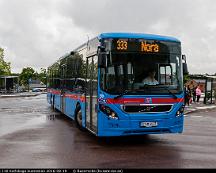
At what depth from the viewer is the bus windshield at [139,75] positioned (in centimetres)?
1034

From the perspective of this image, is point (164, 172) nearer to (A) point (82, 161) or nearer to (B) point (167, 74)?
(A) point (82, 161)

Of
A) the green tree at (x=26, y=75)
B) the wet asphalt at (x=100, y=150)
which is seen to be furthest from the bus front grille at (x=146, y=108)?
the green tree at (x=26, y=75)

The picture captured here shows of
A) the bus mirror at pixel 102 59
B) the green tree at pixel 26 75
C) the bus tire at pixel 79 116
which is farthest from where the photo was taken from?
the green tree at pixel 26 75

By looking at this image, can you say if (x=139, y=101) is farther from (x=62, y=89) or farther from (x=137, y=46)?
(x=62, y=89)

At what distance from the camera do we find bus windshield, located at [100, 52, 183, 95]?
10.3 m

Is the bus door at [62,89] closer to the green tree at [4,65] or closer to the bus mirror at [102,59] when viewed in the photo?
the bus mirror at [102,59]

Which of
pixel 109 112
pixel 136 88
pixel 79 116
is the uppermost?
pixel 136 88

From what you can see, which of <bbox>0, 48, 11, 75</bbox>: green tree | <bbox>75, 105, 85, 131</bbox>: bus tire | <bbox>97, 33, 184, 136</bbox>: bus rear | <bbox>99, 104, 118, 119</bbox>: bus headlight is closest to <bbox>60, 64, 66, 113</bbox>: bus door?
<bbox>75, 105, 85, 131</bbox>: bus tire

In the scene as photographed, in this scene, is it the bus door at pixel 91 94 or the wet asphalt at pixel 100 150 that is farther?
the bus door at pixel 91 94

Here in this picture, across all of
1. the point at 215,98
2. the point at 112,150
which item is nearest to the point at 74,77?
the point at 112,150

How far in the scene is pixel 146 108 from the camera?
10438 mm

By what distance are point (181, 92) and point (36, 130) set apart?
19.6 feet

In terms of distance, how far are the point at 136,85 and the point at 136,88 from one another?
0.09 metres

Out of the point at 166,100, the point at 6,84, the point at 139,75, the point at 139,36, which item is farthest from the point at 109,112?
the point at 6,84
